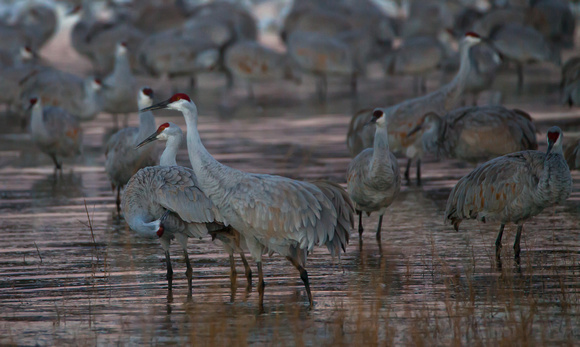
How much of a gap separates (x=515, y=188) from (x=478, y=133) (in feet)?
9.98

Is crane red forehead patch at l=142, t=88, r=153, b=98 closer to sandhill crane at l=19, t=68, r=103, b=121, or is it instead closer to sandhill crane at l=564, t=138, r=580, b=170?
sandhill crane at l=564, t=138, r=580, b=170

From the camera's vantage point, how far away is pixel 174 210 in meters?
7.27

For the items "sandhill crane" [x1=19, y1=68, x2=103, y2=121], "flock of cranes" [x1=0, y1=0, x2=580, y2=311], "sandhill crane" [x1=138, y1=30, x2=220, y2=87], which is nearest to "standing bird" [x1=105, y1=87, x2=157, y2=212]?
"flock of cranes" [x1=0, y1=0, x2=580, y2=311]

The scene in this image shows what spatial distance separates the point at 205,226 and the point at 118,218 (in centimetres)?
271

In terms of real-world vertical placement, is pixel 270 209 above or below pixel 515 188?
above

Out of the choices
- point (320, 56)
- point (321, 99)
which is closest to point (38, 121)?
point (321, 99)

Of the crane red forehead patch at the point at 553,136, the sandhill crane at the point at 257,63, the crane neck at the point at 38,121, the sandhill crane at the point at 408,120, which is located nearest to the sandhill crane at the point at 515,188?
the crane red forehead patch at the point at 553,136

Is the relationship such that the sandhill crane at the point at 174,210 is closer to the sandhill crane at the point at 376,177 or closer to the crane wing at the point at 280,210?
the crane wing at the point at 280,210

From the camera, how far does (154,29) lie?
28250mm

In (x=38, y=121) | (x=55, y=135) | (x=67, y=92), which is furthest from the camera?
(x=67, y=92)

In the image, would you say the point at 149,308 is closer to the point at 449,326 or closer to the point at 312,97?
the point at 449,326

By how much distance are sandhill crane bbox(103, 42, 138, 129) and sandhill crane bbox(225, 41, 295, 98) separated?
4.14 metres

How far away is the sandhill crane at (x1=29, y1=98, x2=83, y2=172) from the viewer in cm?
1261

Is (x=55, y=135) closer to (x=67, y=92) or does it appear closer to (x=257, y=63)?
(x=67, y=92)
